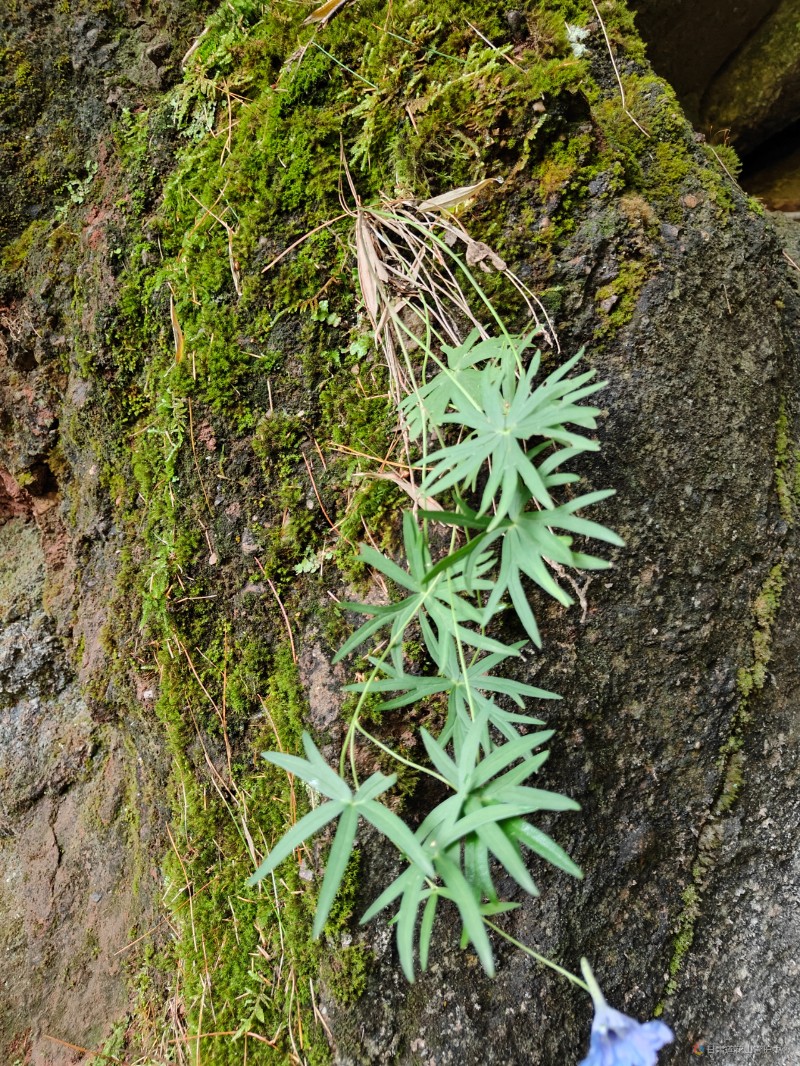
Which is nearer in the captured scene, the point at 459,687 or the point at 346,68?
the point at 459,687

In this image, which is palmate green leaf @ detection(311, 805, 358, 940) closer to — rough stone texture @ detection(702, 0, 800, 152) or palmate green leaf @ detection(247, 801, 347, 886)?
palmate green leaf @ detection(247, 801, 347, 886)

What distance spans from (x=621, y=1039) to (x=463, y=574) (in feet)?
2.35

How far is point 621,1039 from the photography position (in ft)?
2.72

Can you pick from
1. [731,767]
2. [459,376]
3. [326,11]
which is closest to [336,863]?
[459,376]

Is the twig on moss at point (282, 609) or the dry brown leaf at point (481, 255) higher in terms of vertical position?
the dry brown leaf at point (481, 255)

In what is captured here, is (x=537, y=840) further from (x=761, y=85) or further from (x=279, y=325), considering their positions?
(x=761, y=85)

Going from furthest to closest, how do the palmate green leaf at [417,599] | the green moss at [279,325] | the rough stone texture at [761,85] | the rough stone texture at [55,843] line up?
the rough stone texture at [761,85], the rough stone texture at [55,843], the green moss at [279,325], the palmate green leaf at [417,599]

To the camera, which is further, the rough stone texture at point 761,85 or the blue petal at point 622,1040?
the rough stone texture at point 761,85

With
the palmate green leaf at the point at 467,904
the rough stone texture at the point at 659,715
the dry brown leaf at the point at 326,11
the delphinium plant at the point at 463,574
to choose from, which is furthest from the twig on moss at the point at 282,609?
the dry brown leaf at the point at 326,11

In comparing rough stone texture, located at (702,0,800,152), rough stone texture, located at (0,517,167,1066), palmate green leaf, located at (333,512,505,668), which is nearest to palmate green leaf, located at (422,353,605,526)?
palmate green leaf, located at (333,512,505,668)

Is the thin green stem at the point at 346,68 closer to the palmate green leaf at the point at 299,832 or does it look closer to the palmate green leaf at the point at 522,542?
the palmate green leaf at the point at 522,542

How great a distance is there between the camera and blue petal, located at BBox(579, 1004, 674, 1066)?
82 cm

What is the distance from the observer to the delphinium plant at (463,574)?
1016 mm

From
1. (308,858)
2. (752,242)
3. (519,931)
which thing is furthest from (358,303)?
(519,931)
